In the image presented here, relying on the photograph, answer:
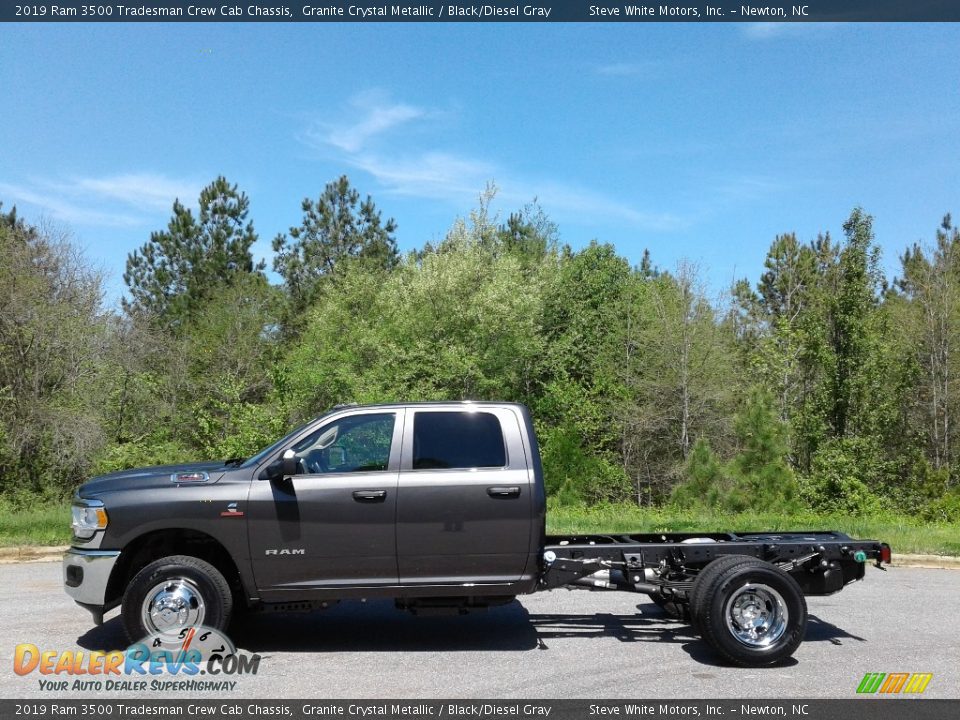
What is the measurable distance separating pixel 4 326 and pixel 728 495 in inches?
830

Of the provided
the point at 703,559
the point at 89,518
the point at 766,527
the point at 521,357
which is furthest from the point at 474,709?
the point at 521,357

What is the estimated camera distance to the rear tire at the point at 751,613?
6.65 meters

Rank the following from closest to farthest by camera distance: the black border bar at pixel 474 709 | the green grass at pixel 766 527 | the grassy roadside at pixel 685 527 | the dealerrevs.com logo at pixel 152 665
Result: the black border bar at pixel 474 709, the dealerrevs.com logo at pixel 152 665, the green grass at pixel 766 527, the grassy roadside at pixel 685 527

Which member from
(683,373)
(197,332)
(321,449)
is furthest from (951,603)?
(197,332)

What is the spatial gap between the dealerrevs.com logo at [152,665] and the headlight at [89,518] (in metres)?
0.97

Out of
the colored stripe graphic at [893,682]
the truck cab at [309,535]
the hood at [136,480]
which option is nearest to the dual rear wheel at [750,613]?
the colored stripe graphic at [893,682]

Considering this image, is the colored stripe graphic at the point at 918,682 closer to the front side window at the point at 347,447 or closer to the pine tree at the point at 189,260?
the front side window at the point at 347,447

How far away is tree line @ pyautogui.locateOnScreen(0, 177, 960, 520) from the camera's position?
1011 inches

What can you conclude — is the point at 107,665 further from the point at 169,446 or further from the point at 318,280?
the point at 318,280

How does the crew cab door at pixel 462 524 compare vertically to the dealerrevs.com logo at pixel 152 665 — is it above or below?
above

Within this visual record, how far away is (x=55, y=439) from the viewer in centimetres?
2611

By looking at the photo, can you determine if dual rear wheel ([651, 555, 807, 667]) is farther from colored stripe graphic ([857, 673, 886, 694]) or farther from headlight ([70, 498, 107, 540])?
headlight ([70, 498, 107, 540])

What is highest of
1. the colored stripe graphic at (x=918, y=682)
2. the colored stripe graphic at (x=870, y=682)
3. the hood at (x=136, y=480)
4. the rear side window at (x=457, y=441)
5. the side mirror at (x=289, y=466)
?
the rear side window at (x=457, y=441)

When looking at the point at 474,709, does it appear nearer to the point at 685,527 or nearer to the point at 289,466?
the point at 289,466
